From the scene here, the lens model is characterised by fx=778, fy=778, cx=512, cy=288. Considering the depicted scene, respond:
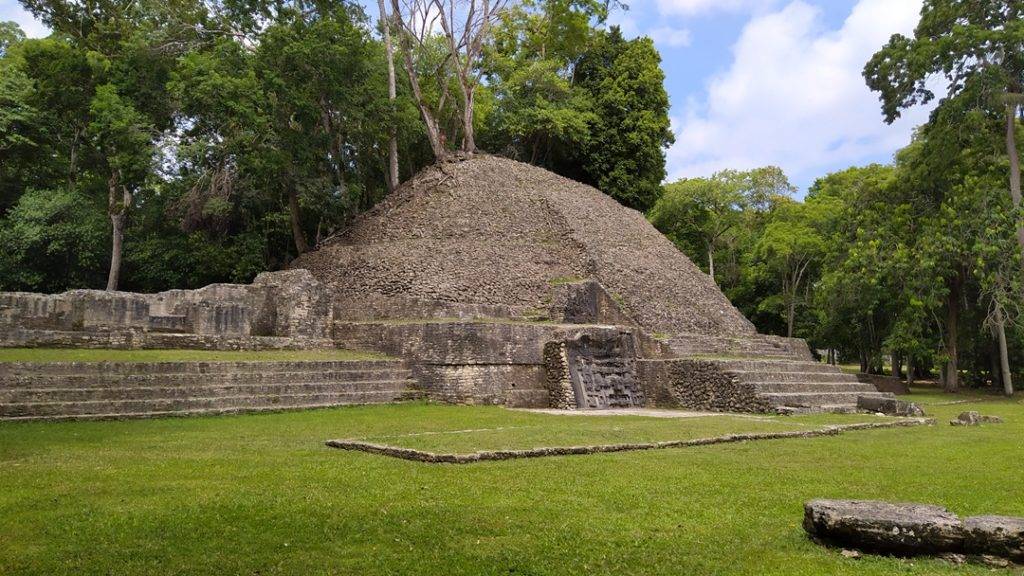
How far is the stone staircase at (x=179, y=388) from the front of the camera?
10.5 meters

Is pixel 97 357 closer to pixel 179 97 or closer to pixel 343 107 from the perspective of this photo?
pixel 179 97

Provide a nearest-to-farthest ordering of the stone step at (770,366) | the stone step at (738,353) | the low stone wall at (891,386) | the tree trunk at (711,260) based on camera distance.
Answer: the stone step at (770,366) → the stone step at (738,353) → the low stone wall at (891,386) → the tree trunk at (711,260)

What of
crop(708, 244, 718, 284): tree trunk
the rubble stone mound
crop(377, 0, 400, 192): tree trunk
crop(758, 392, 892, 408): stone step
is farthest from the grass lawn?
crop(708, 244, 718, 284): tree trunk

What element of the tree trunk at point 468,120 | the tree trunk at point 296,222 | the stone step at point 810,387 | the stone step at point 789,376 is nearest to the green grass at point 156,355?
the stone step at point 789,376

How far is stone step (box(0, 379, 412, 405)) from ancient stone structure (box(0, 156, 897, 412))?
2.06m

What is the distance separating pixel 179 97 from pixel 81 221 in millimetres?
4521

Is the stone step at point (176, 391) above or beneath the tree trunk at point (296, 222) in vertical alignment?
beneath

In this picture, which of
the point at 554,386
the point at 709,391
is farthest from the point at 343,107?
the point at 709,391

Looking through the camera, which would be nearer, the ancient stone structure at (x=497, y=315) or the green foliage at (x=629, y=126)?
the ancient stone structure at (x=497, y=315)

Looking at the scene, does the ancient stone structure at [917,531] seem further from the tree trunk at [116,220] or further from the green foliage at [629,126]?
the green foliage at [629,126]

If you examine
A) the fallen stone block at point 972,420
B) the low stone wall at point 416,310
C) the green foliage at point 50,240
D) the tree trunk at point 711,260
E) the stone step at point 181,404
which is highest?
the tree trunk at point 711,260

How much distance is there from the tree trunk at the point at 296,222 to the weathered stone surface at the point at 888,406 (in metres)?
15.5

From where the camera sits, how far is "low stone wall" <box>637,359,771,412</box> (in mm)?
14945

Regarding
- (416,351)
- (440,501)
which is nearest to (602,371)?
(416,351)
